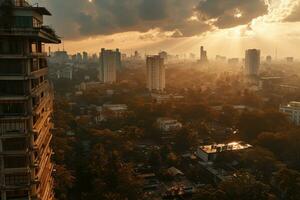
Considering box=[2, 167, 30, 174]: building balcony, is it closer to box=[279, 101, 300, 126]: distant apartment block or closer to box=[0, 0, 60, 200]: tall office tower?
box=[0, 0, 60, 200]: tall office tower

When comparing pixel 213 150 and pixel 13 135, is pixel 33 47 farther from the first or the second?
pixel 213 150

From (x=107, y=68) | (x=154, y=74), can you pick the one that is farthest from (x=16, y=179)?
(x=107, y=68)

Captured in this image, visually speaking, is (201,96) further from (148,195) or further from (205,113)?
(148,195)

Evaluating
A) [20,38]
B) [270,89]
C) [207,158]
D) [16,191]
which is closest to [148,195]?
[207,158]

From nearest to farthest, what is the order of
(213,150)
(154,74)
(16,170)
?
(16,170) < (213,150) < (154,74)

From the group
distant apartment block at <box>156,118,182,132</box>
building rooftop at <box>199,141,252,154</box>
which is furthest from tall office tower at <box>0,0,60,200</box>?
distant apartment block at <box>156,118,182,132</box>

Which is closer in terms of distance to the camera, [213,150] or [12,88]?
[12,88]
